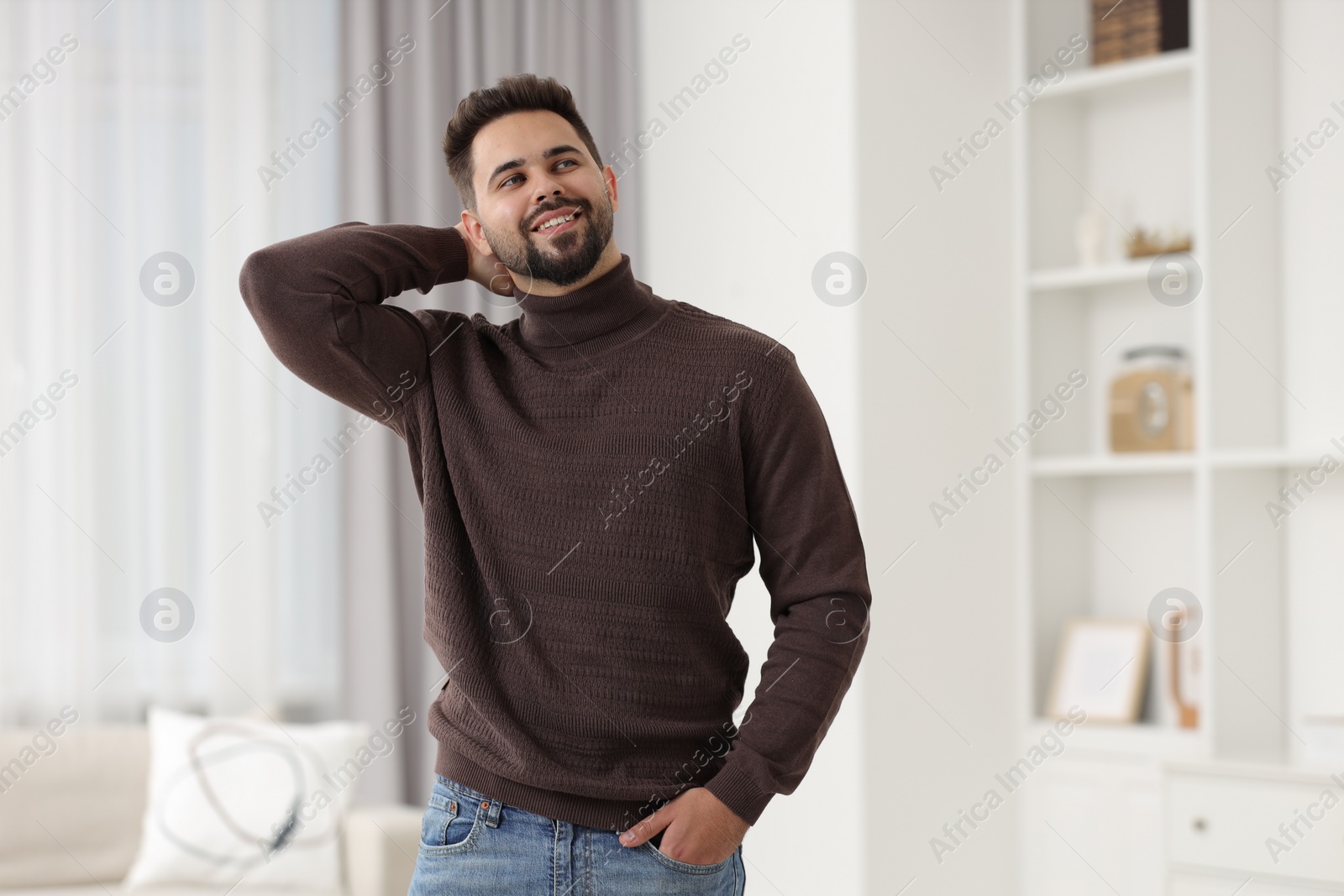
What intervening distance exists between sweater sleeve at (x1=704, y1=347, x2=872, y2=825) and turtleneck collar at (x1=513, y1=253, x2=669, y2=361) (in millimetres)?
191

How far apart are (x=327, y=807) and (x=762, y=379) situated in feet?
5.87

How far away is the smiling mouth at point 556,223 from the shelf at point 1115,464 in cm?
195

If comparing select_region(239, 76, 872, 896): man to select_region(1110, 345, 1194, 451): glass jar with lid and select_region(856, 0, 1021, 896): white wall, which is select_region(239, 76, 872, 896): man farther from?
select_region(1110, 345, 1194, 451): glass jar with lid

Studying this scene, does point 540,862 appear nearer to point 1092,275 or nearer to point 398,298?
point 398,298

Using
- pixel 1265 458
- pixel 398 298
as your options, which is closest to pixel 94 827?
pixel 398 298

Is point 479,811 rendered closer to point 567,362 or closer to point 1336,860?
point 567,362

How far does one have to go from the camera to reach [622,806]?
131 centimetres

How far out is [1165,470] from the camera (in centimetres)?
310

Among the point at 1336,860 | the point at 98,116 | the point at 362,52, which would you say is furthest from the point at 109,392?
the point at 1336,860

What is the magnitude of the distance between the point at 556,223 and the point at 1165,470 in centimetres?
219

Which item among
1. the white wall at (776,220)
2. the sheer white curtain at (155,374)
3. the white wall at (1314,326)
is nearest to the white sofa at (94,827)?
the sheer white curtain at (155,374)

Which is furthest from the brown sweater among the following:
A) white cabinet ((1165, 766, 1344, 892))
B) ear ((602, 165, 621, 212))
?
white cabinet ((1165, 766, 1344, 892))

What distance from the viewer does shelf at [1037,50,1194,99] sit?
Answer: 295 cm

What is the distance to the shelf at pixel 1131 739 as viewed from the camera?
2855 millimetres
